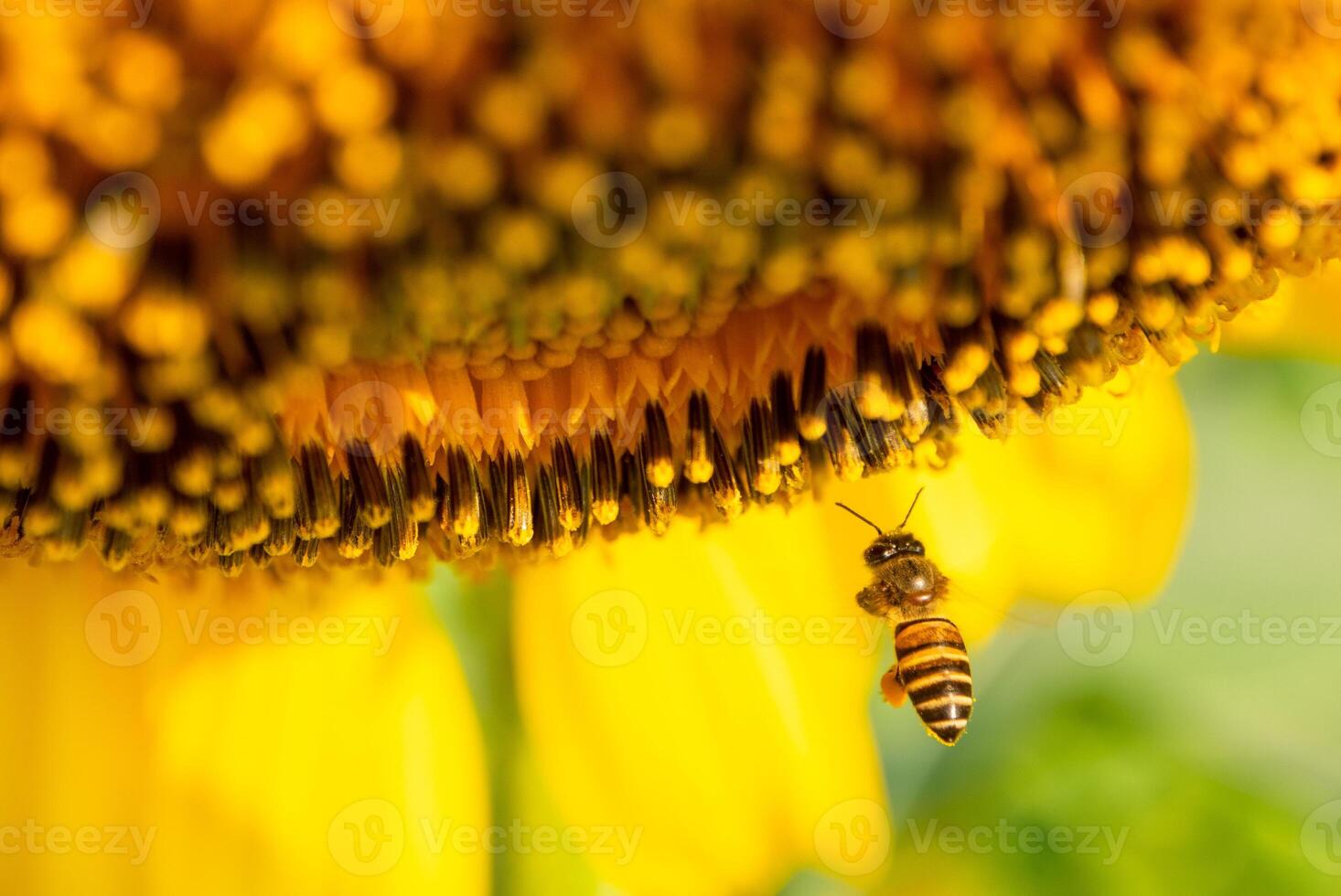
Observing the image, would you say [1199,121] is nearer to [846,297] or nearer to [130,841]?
[846,297]

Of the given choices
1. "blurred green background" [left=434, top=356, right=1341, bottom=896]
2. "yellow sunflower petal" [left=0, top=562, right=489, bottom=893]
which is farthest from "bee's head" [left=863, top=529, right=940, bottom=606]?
"yellow sunflower petal" [left=0, top=562, right=489, bottom=893]

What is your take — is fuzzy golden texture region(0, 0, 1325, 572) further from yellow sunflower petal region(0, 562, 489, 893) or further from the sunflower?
yellow sunflower petal region(0, 562, 489, 893)

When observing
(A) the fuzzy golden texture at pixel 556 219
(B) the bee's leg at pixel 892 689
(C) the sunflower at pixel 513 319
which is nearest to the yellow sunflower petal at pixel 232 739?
(C) the sunflower at pixel 513 319

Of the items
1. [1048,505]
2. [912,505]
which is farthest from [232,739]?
[1048,505]

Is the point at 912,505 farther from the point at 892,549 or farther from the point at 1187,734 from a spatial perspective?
the point at 1187,734

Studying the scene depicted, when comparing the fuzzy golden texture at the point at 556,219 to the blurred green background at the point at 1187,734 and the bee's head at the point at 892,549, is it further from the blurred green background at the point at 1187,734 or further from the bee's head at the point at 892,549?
the blurred green background at the point at 1187,734
